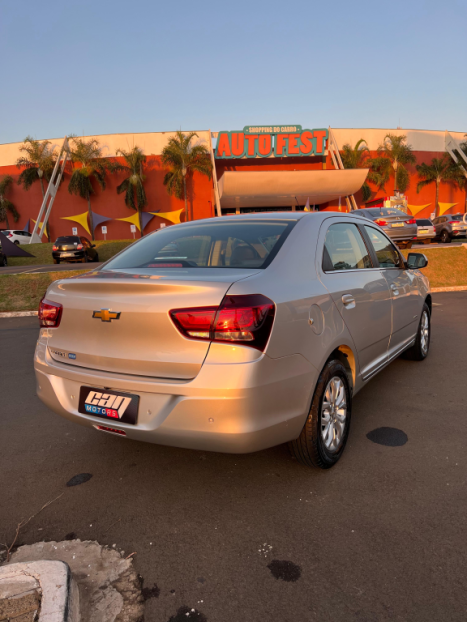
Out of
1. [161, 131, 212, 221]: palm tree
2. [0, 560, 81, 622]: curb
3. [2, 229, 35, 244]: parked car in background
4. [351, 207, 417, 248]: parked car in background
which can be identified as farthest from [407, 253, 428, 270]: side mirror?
[161, 131, 212, 221]: palm tree

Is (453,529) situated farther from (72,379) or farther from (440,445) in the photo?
(72,379)

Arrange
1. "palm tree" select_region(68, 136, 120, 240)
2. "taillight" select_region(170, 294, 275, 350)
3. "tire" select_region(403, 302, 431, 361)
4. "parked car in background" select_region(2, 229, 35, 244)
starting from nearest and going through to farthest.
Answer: "taillight" select_region(170, 294, 275, 350) < "tire" select_region(403, 302, 431, 361) < "parked car in background" select_region(2, 229, 35, 244) < "palm tree" select_region(68, 136, 120, 240)

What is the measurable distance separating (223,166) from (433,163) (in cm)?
1968

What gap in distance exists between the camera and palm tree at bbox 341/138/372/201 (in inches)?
1515

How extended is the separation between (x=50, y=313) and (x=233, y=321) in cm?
130

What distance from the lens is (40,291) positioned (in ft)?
34.9

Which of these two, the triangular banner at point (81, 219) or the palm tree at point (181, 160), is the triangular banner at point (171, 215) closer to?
the palm tree at point (181, 160)

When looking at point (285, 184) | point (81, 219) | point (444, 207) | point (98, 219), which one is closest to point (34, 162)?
point (81, 219)

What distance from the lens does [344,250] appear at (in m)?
3.42

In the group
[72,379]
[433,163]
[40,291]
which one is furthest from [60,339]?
[433,163]

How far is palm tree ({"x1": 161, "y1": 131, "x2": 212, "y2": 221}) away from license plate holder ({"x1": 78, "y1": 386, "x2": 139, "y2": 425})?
36.7 metres

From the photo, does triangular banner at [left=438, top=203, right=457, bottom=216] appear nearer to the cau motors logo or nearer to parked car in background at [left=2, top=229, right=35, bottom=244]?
parked car in background at [left=2, top=229, right=35, bottom=244]

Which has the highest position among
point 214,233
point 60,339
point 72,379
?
point 214,233

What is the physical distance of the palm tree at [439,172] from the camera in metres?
41.1
